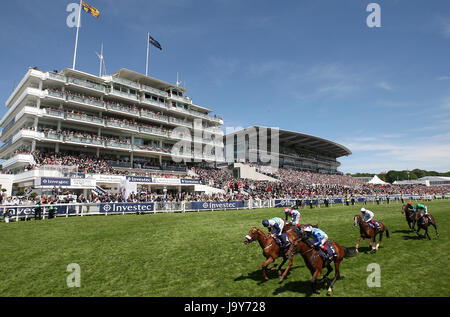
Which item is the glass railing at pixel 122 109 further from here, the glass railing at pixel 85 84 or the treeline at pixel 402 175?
the treeline at pixel 402 175

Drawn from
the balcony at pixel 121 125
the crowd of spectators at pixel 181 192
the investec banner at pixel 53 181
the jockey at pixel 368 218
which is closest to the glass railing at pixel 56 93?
the balcony at pixel 121 125

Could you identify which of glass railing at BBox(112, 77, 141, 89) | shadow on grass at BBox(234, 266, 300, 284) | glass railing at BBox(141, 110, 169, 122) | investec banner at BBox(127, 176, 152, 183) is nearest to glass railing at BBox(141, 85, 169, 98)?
glass railing at BBox(112, 77, 141, 89)

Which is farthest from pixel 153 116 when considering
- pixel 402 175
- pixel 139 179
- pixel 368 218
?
pixel 402 175

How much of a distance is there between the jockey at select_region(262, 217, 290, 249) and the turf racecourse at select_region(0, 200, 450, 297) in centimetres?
94

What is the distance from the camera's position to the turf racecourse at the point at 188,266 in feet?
21.0

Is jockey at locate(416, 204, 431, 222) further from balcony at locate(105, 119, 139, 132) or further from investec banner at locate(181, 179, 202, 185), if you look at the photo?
balcony at locate(105, 119, 139, 132)

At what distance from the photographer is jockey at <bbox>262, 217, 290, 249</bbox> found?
7523 millimetres

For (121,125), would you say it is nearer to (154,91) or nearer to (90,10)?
(154,91)

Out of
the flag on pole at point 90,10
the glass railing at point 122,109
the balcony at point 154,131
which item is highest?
the flag on pole at point 90,10

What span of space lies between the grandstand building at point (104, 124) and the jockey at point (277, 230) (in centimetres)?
2704

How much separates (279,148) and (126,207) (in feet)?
180
